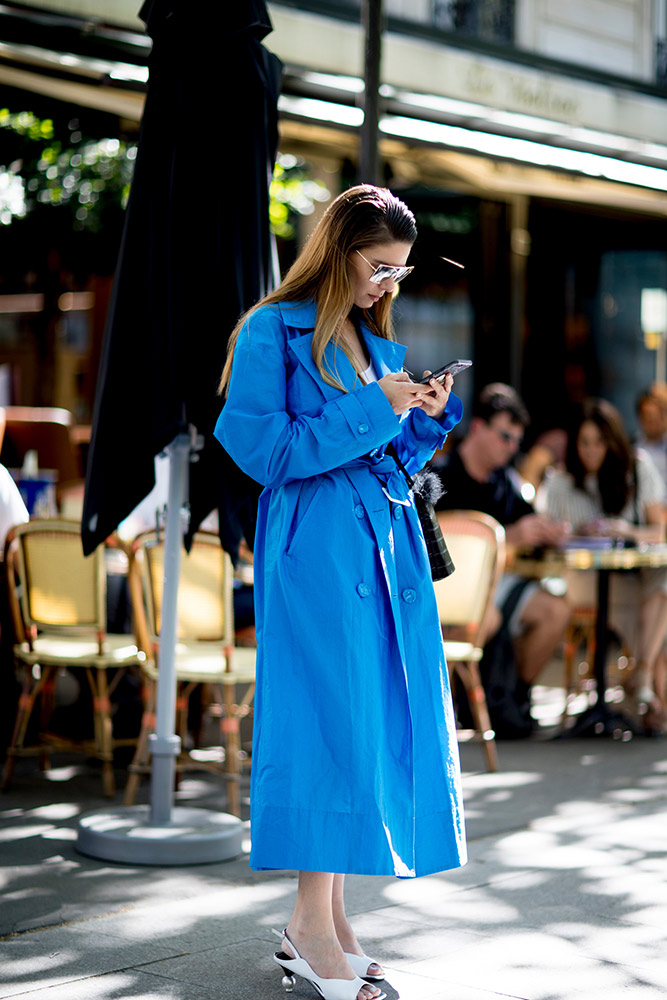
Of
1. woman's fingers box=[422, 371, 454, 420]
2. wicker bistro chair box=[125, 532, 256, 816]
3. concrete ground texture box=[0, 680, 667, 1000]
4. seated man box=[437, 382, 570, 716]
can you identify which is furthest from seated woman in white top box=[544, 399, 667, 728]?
woman's fingers box=[422, 371, 454, 420]

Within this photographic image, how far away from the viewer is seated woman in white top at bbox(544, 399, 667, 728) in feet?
25.1

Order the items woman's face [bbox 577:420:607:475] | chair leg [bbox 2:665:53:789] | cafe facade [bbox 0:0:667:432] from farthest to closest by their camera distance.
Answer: cafe facade [bbox 0:0:667:432]
woman's face [bbox 577:420:607:475]
chair leg [bbox 2:665:53:789]

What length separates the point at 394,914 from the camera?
4145mm

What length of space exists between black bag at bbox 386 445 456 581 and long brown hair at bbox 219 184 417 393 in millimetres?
423

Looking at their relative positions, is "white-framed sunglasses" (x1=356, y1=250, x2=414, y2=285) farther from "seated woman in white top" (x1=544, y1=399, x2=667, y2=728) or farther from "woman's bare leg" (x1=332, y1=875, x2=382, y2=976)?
"seated woman in white top" (x1=544, y1=399, x2=667, y2=728)

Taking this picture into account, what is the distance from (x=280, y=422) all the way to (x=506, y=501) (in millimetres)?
4308

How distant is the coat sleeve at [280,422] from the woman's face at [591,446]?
15.1 ft

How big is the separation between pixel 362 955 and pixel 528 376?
1252 cm

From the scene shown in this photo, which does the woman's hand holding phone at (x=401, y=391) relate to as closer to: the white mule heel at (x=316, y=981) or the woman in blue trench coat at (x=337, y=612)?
the woman in blue trench coat at (x=337, y=612)

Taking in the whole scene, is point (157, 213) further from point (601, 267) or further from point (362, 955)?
point (601, 267)

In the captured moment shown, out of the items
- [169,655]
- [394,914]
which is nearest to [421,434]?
[394,914]

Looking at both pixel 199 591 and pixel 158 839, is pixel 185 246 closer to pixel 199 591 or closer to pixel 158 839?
pixel 199 591

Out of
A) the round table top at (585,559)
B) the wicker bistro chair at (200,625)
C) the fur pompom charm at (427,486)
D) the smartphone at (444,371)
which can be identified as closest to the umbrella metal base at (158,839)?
the wicker bistro chair at (200,625)

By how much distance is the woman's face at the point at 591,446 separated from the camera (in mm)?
7746
